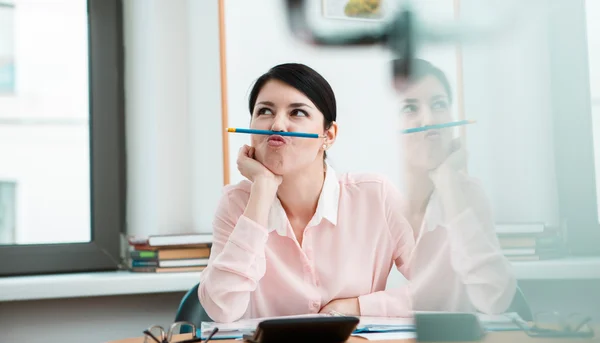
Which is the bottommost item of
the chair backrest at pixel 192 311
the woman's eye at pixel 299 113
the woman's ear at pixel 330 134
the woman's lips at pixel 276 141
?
the chair backrest at pixel 192 311

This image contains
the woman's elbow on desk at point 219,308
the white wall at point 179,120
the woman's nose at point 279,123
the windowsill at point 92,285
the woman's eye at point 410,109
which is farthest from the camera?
the white wall at point 179,120

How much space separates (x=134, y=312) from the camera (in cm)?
210

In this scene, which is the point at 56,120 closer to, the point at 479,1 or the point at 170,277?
the point at 170,277

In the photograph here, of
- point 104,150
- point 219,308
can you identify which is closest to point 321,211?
point 219,308

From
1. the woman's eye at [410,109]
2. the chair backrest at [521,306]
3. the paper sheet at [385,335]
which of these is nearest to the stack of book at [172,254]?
the paper sheet at [385,335]

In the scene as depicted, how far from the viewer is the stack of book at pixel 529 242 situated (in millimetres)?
211

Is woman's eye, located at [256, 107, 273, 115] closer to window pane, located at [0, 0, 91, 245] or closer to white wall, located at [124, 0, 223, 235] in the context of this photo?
white wall, located at [124, 0, 223, 235]

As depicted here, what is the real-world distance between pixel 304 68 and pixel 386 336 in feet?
2.61

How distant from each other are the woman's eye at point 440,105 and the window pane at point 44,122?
7.10 feet

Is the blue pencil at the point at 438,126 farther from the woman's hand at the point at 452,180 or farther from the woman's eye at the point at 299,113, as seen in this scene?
the woman's eye at the point at 299,113

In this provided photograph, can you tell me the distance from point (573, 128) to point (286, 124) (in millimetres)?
1319

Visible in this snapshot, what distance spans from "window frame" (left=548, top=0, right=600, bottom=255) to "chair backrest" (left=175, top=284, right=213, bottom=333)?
1315 mm

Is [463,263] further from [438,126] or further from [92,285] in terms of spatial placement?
[92,285]

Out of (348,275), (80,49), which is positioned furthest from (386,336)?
(80,49)
